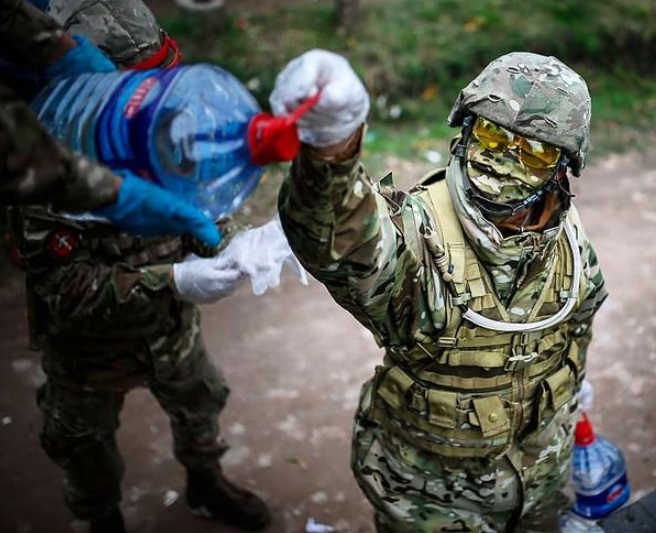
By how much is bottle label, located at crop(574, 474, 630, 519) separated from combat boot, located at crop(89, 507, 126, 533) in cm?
173

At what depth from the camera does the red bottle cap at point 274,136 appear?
156 cm

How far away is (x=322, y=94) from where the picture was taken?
1538mm

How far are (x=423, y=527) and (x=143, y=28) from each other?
1693 millimetres

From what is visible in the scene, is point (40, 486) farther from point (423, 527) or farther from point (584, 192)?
point (584, 192)

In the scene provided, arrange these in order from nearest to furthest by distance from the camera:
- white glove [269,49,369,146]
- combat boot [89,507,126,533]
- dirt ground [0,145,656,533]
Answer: white glove [269,49,369,146]
combat boot [89,507,126,533]
dirt ground [0,145,656,533]

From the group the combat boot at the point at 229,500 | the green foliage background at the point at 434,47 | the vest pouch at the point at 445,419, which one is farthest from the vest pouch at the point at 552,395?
the green foliage background at the point at 434,47

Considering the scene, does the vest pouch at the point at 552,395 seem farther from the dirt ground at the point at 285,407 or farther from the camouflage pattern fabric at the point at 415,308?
the dirt ground at the point at 285,407

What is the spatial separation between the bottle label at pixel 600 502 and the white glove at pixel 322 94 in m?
2.06

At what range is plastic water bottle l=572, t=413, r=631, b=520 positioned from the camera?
3.07 meters

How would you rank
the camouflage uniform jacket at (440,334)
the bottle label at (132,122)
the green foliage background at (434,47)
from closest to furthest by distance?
the bottle label at (132,122) < the camouflage uniform jacket at (440,334) < the green foliage background at (434,47)

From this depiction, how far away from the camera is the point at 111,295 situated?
2.77 metres

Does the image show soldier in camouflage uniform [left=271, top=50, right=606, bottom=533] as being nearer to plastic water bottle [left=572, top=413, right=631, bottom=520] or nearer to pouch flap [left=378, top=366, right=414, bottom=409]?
pouch flap [left=378, top=366, right=414, bottom=409]

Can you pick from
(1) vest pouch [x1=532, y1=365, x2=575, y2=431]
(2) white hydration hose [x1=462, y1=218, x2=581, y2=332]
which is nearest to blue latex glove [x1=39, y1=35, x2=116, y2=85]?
(2) white hydration hose [x1=462, y1=218, x2=581, y2=332]

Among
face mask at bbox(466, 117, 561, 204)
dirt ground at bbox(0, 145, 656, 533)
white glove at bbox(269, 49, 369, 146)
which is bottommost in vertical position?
dirt ground at bbox(0, 145, 656, 533)
